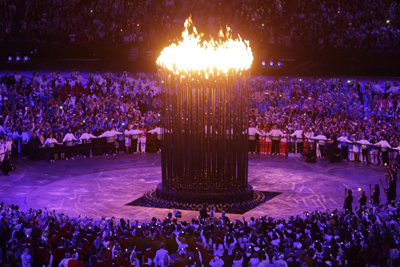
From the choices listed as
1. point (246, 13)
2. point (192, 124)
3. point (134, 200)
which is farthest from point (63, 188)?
point (246, 13)

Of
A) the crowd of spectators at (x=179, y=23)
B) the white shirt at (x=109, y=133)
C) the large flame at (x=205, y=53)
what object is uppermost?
the crowd of spectators at (x=179, y=23)

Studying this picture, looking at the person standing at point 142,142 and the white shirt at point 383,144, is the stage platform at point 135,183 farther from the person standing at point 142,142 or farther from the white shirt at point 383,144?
the white shirt at point 383,144

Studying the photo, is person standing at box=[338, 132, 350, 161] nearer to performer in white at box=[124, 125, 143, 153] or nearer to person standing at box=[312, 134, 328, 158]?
person standing at box=[312, 134, 328, 158]

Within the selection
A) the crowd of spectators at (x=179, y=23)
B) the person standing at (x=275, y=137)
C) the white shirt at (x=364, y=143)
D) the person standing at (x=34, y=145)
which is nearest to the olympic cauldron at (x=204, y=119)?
the white shirt at (x=364, y=143)

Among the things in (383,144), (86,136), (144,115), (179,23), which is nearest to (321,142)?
(383,144)

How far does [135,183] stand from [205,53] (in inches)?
272

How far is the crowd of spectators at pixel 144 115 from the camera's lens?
26562 mm

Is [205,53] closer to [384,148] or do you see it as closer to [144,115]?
[384,148]

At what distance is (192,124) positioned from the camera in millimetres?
18719

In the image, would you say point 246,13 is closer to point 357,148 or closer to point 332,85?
point 332,85

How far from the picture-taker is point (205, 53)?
18094 mm

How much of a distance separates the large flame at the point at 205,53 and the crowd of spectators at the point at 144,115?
9243mm

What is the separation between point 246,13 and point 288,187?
17737 millimetres

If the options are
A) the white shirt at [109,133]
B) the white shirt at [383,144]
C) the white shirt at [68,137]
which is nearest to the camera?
the white shirt at [383,144]
